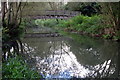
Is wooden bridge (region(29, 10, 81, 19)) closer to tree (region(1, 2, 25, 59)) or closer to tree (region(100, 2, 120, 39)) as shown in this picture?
tree (region(1, 2, 25, 59))

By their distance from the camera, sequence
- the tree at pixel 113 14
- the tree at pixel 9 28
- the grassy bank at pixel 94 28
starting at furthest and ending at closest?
the grassy bank at pixel 94 28 < the tree at pixel 113 14 < the tree at pixel 9 28

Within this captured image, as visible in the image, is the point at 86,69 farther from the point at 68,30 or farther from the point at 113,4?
the point at 68,30

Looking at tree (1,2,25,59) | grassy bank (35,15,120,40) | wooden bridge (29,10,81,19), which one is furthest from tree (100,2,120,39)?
wooden bridge (29,10,81,19)

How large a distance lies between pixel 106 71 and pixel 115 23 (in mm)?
10803

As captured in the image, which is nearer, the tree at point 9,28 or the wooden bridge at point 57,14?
the tree at point 9,28

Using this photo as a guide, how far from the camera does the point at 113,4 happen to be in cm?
1706

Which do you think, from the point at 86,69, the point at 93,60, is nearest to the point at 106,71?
the point at 86,69

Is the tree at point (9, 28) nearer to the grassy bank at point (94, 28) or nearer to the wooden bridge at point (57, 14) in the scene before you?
the grassy bank at point (94, 28)

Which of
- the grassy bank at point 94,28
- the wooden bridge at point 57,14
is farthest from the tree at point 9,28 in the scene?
the wooden bridge at point 57,14

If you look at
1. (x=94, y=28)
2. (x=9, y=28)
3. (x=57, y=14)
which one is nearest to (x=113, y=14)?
(x=94, y=28)

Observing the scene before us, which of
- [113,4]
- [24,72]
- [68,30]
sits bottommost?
[68,30]

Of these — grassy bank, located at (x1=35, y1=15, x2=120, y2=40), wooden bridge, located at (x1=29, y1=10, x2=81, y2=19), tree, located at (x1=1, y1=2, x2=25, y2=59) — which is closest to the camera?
tree, located at (x1=1, y1=2, x2=25, y2=59)

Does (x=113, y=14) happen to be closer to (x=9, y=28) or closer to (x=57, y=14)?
(x=9, y=28)

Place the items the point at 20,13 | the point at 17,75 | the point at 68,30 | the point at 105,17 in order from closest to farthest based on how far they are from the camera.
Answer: the point at 17,75 < the point at 105,17 < the point at 20,13 < the point at 68,30
